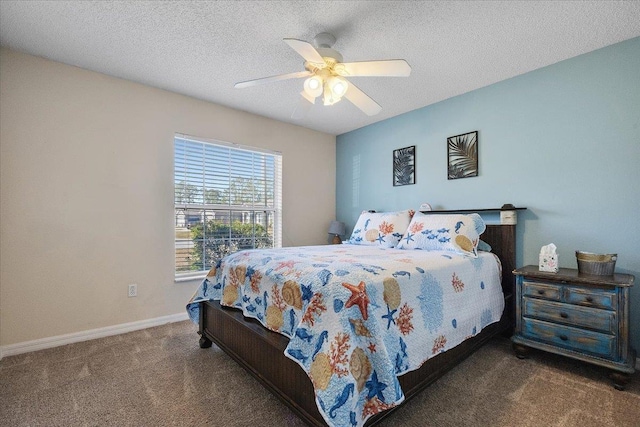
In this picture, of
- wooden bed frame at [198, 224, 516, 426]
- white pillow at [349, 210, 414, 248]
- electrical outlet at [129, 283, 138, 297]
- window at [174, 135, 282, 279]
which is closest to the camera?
wooden bed frame at [198, 224, 516, 426]

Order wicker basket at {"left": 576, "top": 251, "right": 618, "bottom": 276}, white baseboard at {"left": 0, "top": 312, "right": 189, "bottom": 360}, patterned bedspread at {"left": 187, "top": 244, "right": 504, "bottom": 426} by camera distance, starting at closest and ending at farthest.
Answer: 1. patterned bedspread at {"left": 187, "top": 244, "right": 504, "bottom": 426}
2. wicker basket at {"left": 576, "top": 251, "right": 618, "bottom": 276}
3. white baseboard at {"left": 0, "top": 312, "right": 189, "bottom": 360}

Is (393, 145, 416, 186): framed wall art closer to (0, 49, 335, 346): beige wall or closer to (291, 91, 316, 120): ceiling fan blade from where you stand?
(291, 91, 316, 120): ceiling fan blade

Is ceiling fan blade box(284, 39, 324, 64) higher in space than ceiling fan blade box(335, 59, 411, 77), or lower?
higher

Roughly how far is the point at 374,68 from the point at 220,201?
2363 mm

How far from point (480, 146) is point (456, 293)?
1791 mm

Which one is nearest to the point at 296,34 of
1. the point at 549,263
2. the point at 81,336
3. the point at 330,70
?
the point at 330,70

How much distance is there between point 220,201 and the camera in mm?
3502

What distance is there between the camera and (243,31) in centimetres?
210

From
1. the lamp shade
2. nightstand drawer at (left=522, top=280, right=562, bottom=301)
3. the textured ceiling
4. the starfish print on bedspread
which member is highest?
the textured ceiling

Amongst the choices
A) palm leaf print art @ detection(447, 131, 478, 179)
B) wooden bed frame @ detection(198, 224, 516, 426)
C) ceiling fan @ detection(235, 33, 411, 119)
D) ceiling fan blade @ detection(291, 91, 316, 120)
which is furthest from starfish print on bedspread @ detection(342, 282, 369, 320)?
palm leaf print art @ detection(447, 131, 478, 179)

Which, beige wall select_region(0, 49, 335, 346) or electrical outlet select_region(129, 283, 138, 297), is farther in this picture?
electrical outlet select_region(129, 283, 138, 297)

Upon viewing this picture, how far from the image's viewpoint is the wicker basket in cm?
206

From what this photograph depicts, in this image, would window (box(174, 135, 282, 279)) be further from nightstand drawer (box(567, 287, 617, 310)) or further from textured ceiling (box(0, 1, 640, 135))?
nightstand drawer (box(567, 287, 617, 310))

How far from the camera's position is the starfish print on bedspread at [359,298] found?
1.36 metres
